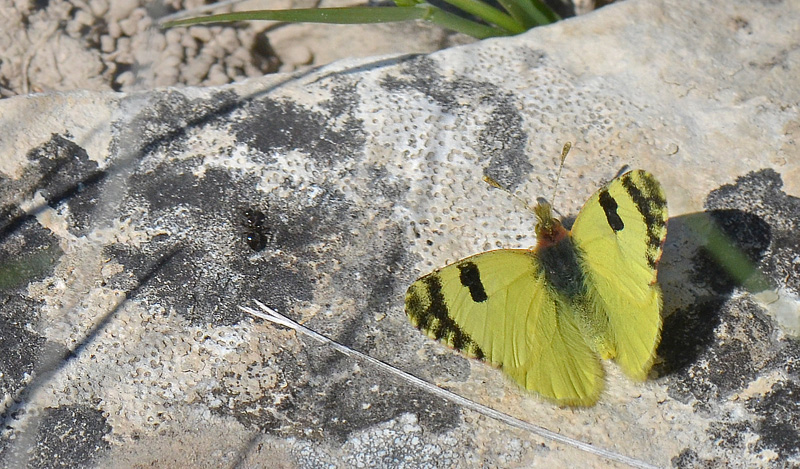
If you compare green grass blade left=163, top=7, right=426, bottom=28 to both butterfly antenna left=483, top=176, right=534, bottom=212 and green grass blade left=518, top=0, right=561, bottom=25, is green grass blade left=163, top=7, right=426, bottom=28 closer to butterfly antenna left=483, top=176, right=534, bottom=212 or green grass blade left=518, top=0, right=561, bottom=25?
green grass blade left=518, top=0, right=561, bottom=25

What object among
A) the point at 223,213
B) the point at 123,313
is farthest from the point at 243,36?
the point at 123,313

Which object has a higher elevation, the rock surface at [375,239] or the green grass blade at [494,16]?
the green grass blade at [494,16]

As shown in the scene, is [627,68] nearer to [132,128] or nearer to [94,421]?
[132,128]

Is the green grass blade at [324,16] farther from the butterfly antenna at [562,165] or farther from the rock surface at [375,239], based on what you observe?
the butterfly antenna at [562,165]

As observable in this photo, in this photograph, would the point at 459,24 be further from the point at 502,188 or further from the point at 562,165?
the point at 502,188

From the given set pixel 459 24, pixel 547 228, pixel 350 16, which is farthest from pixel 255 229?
pixel 459 24

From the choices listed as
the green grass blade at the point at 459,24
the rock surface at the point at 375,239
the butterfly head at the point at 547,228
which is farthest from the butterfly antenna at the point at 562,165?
the green grass blade at the point at 459,24

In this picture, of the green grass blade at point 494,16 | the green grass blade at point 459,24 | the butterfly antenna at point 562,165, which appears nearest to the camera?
the butterfly antenna at point 562,165
